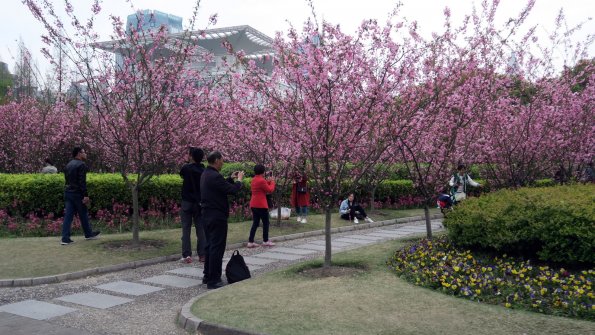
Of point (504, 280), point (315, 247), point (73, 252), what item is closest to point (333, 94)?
point (504, 280)

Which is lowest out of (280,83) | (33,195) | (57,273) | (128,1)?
(57,273)

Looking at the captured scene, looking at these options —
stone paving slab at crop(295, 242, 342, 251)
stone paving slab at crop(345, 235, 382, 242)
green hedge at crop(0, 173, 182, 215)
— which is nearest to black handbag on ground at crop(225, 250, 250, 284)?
stone paving slab at crop(295, 242, 342, 251)

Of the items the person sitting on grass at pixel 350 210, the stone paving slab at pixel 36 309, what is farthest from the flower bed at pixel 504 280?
the person sitting on grass at pixel 350 210

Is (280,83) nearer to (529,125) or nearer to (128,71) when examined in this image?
(128,71)

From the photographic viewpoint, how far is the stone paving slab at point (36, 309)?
6199 millimetres

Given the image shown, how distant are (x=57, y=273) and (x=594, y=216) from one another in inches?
327

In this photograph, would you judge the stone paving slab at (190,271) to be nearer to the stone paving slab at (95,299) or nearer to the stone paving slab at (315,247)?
the stone paving slab at (95,299)

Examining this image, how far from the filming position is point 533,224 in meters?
7.47

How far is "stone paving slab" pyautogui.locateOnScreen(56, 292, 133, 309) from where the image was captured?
678 cm

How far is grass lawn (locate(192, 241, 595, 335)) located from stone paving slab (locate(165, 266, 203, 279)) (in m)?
1.50

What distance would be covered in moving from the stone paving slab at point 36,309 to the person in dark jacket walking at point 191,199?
321 centimetres

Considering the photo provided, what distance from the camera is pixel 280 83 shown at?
9.19 metres

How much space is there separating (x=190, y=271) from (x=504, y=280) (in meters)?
5.24

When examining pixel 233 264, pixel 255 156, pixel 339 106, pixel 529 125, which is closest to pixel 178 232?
pixel 255 156
